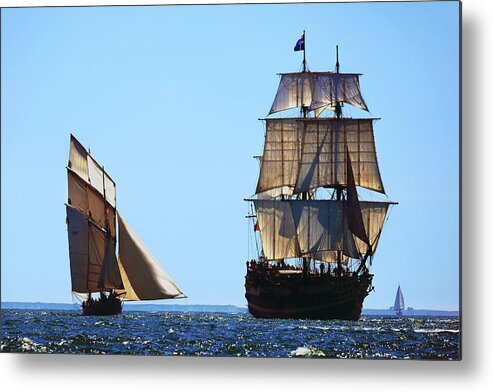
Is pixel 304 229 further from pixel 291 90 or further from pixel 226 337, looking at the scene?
pixel 226 337

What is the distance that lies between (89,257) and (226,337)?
1.81 meters

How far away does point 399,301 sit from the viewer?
32.7 feet

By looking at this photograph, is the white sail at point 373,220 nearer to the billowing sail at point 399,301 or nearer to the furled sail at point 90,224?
the billowing sail at point 399,301

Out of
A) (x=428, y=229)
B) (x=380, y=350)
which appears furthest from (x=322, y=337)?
(x=428, y=229)

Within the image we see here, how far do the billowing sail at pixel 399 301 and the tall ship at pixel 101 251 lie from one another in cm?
168

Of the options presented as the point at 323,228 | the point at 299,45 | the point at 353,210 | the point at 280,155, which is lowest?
the point at 323,228

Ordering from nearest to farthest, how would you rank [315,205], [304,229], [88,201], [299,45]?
1. [299,45]
2. [88,201]
3. [315,205]
4. [304,229]

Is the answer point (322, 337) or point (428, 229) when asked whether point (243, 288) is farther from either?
point (428, 229)

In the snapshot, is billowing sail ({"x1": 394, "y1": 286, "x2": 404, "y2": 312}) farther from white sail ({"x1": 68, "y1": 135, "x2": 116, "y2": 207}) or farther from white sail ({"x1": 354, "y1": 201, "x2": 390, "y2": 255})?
white sail ({"x1": 68, "y1": 135, "x2": 116, "y2": 207})

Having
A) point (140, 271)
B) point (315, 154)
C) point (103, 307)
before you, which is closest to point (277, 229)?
point (315, 154)

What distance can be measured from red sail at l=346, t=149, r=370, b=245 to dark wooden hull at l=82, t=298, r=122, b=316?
7.32 feet

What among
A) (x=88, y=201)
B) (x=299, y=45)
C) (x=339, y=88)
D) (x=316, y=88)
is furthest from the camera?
(x=88, y=201)

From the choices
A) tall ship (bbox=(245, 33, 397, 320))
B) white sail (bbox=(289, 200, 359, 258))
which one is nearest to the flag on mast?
tall ship (bbox=(245, 33, 397, 320))

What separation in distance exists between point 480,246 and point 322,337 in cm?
157
